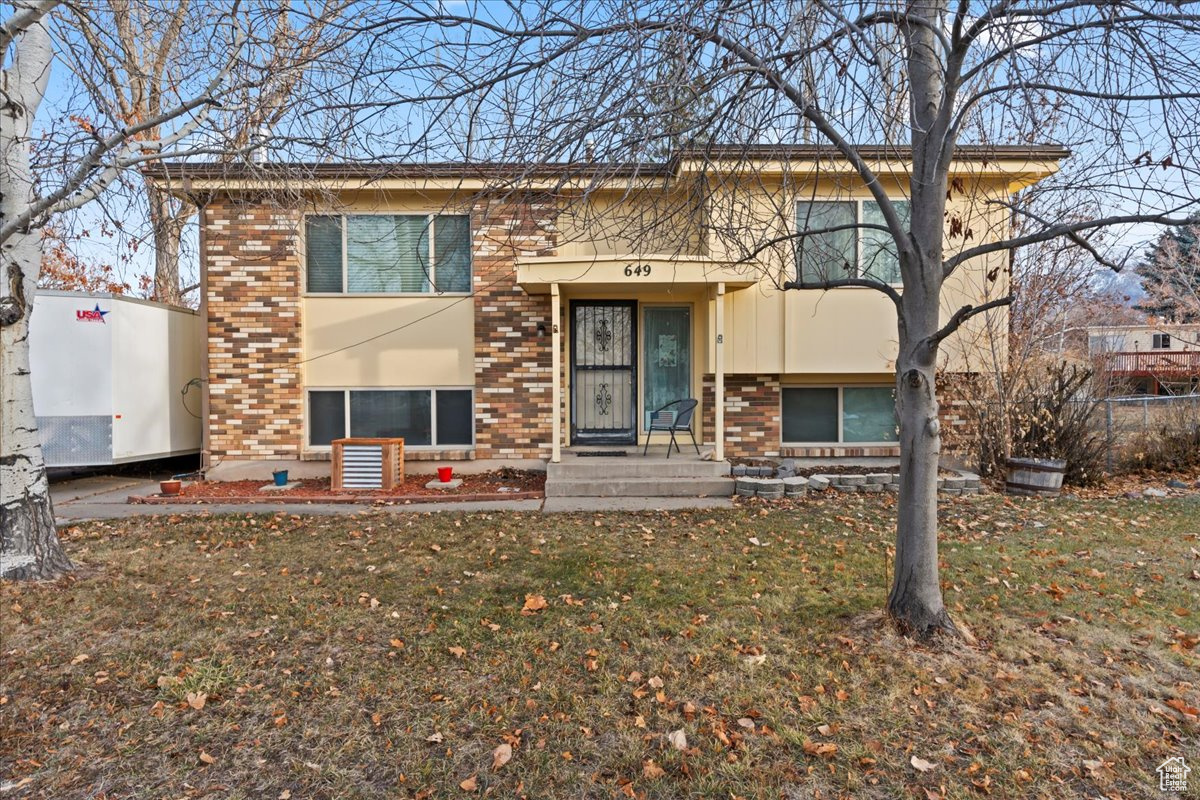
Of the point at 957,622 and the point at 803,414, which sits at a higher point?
the point at 803,414

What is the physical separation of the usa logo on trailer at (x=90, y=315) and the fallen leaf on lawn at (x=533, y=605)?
300 inches

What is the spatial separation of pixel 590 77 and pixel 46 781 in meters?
4.14

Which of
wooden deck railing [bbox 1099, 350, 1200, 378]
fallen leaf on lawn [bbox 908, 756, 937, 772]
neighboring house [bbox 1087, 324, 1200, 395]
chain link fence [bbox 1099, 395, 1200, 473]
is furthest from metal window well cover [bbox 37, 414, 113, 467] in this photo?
wooden deck railing [bbox 1099, 350, 1200, 378]

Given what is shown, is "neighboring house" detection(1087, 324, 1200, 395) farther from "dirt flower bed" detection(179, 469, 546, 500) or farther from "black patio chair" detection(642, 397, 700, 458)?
"dirt flower bed" detection(179, 469, 546, 500)

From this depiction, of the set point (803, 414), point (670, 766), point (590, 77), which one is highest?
point (590, 77)

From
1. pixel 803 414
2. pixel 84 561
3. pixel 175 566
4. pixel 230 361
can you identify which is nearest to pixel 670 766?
pixel 175 566

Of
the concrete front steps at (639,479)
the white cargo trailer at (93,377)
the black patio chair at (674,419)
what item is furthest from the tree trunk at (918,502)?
the white cargo trailer at (93,377)

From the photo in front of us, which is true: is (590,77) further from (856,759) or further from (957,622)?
(957,622)

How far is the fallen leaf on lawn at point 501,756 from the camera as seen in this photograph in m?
2.66

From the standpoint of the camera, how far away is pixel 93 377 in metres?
8.29

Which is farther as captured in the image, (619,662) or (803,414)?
(803,414)

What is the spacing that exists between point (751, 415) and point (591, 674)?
270 inches

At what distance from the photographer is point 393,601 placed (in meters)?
4.43

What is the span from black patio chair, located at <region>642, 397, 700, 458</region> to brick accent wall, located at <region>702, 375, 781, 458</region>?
0.64 metres
